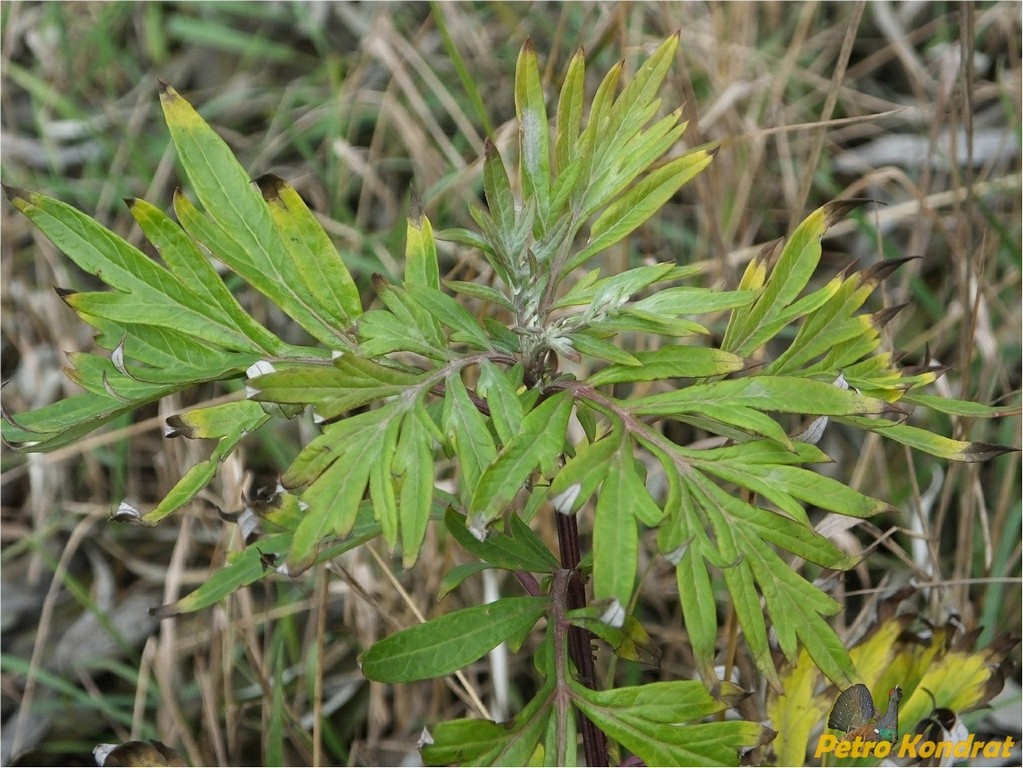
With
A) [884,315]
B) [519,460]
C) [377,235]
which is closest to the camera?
[519,460]

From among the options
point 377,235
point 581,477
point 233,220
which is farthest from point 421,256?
point 377,235

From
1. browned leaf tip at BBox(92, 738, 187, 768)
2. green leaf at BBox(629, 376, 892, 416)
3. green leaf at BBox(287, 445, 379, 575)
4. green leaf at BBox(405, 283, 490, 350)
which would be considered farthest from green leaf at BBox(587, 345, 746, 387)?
browned leaf tip at BBox(92, 738, 187, 768)

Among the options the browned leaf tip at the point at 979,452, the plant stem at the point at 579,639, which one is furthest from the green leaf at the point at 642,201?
the browned leaf tip at the point at 979,452

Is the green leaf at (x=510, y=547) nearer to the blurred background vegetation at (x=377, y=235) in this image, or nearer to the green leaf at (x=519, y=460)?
the green leaf at (x=519, y=460)

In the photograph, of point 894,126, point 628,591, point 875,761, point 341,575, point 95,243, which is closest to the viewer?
point 628,591

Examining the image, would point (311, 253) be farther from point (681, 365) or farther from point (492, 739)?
point (492, 739)

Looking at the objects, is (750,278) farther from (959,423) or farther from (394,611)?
(394,611)

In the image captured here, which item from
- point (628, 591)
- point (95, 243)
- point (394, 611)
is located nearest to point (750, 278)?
point (628, 591)
